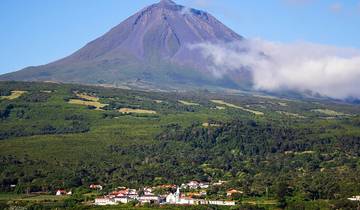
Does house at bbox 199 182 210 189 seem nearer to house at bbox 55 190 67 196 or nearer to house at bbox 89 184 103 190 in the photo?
house at bbox 89 184 103 190

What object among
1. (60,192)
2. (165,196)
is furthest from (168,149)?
(165,196)

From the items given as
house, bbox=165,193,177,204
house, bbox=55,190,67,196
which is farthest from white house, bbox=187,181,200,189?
house, bbox=55,190,67,196

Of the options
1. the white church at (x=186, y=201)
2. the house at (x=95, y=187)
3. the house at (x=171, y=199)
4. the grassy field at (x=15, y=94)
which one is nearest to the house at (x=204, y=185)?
the white church at (x=186, y=201)

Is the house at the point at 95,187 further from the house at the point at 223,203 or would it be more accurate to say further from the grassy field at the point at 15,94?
the grassy field at the point at 15,94

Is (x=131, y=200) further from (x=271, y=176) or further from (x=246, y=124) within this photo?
(x=246, y=124)

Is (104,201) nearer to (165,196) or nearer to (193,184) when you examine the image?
(165,196)

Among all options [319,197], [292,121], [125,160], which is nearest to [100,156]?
[125,160]
